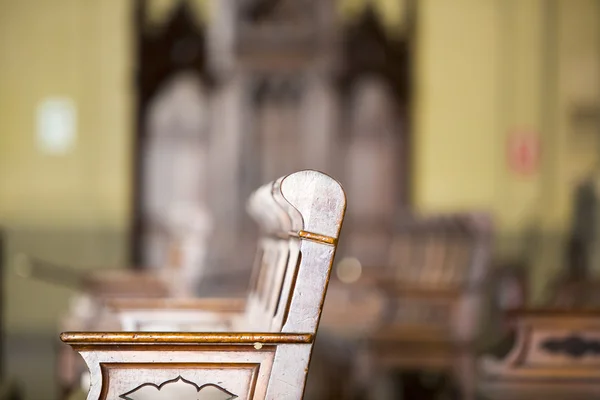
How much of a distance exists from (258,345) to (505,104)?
22.1 ft

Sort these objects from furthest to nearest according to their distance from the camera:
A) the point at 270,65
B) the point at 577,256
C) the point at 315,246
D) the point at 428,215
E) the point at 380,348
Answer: the point at 270,65 → the point at 577,256 → the point at 428,215 → the point at 380,348 → the point at 315,246

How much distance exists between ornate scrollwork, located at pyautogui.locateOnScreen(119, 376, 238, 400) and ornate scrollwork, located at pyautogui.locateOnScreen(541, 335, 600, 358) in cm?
131

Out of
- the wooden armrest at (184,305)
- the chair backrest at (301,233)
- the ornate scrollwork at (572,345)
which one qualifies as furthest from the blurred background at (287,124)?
the chair backrest at (301,233)

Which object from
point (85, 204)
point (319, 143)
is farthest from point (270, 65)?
point (85, 204)

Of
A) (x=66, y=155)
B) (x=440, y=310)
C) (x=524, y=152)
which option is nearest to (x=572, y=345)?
(x=440, y=310)

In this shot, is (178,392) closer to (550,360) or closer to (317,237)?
(317,237)

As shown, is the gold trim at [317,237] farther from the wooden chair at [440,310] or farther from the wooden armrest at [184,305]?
the wooden chair at [440,310]

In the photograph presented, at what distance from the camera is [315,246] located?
2133mm

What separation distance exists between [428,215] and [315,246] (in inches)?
142

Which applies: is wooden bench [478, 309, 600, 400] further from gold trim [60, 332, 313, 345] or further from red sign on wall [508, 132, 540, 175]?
red sign on wall [508, 132, 540, 175]

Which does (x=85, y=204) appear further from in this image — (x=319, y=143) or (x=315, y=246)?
(x=315, y=246)

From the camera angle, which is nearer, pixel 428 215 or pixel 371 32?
pixel 428 215

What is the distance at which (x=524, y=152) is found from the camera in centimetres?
852

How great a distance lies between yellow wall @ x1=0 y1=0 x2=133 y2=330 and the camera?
8.45m
